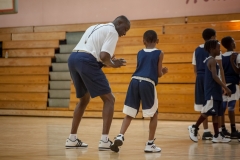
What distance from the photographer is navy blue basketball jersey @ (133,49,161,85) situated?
14.1 feet

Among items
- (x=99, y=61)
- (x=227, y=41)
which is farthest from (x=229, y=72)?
(x=99, y=61)

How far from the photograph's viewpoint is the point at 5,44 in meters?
11.3

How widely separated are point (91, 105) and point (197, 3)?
3327 millimetres

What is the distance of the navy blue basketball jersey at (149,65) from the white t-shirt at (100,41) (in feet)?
1.03

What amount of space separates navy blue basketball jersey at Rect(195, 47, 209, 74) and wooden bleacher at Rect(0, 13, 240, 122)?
3449mm

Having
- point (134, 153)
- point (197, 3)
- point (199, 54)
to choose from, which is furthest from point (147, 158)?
point (197, 3)

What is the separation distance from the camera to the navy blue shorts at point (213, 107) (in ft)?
16.3

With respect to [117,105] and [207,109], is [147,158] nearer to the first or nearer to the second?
[207,109]

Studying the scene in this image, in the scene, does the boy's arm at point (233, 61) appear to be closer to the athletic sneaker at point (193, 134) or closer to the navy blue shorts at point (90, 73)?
the athletic sneaker at point (193, 134)

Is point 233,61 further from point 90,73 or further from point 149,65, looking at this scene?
point 90,73

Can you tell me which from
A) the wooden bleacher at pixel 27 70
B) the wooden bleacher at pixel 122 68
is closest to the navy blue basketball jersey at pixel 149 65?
the wooden bleacher at pixel 122 68

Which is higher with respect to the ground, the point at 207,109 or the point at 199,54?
the point at 199,54

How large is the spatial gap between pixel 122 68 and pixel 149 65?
548 cm

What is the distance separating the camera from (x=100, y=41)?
431 centimetres
